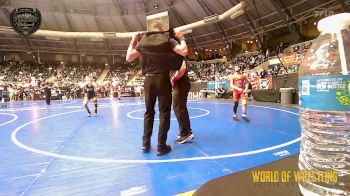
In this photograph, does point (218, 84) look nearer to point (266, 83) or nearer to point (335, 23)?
point (266, 83)

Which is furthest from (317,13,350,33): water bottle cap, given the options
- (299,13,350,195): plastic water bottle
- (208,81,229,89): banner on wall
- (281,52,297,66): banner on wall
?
(208,81,229,89): banner on wall

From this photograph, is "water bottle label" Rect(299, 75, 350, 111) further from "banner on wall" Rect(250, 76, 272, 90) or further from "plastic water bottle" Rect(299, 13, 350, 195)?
"banner on wall" Rect(250, 76, 272, 90)

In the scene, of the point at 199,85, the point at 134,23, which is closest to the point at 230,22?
the point at 199,85

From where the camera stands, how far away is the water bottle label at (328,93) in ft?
2.29

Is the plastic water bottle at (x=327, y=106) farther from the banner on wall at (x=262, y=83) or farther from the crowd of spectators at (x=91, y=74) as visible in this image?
the crowd of spectators at (x=91, y=74)

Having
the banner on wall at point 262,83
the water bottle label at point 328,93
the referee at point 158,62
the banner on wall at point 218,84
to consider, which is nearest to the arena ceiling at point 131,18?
the banner on wall at point 218,84

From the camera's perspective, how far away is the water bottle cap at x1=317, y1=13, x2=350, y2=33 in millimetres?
806

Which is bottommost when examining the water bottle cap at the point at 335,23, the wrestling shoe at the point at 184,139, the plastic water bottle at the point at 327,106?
the wrestling shoe at the point at 184,139

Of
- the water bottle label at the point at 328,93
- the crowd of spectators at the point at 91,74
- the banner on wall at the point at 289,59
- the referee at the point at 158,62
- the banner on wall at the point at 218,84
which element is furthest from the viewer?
the crowd of spectators at the point at 91,74

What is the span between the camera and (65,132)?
5418 mm

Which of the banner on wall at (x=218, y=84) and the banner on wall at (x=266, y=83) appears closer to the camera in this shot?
the banner on wall at (x=266, y=83)

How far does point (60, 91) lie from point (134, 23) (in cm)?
1394

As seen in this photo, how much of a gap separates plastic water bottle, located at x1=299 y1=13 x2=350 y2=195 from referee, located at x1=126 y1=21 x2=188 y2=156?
2.39 metres

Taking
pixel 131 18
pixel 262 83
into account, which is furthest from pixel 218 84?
pixel 131 18
